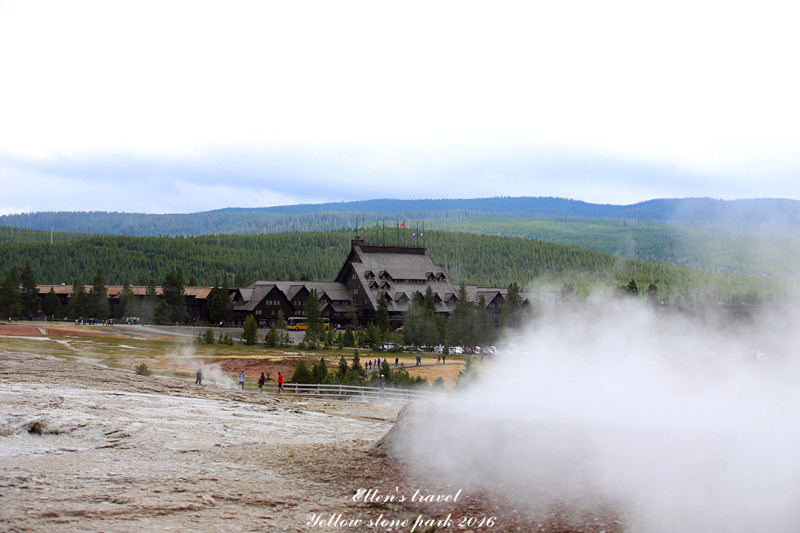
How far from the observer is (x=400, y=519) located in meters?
15.8

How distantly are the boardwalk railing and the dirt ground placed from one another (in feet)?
24.8

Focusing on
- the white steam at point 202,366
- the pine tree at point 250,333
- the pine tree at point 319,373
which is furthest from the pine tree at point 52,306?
the pine tree at point 319,373

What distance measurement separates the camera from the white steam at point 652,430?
13.9m

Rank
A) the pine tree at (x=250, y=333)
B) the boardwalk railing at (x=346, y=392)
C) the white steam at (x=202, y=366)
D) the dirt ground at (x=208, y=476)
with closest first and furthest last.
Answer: the dirt ground at (x=208, y=476), the boardwalk railing at (x=346, y=392), the white steam at (x=202, y=366), the pine tree at (x=250, y=333)

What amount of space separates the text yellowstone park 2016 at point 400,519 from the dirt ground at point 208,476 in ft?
0.10

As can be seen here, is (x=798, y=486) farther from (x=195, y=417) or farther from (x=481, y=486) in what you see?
(x=195, y=417)

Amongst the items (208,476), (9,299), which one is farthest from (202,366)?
(9,299)

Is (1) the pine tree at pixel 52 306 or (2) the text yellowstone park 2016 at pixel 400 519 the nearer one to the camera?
(2) the text yellowstone park 2016 at pixel 400 519

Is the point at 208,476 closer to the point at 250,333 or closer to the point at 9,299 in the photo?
the point at 250,333

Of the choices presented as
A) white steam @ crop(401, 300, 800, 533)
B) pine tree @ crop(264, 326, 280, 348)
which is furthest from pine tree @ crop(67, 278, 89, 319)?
white steam @ crop(401, 300, 800, 533)

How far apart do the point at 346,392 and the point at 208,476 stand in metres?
22.1

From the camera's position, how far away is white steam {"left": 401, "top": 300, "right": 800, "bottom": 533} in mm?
13852

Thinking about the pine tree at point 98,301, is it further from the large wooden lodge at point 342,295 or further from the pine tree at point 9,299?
the pine tree at point 9,299

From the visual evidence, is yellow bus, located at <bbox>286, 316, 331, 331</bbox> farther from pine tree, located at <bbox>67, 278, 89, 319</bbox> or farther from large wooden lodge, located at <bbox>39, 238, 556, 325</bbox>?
pine tree, located at <bbox>67, 278, 89, 319</bbox>
